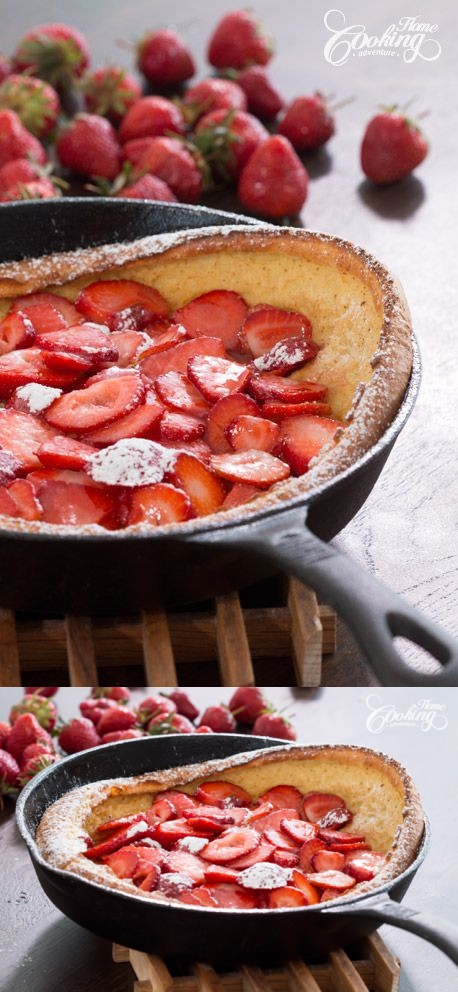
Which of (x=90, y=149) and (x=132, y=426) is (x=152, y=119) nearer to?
(x=90, y=149)

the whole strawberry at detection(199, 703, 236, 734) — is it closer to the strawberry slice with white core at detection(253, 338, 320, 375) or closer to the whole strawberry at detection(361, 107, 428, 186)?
the strawberry slice with white core at detection(253, 338, 320, 375)

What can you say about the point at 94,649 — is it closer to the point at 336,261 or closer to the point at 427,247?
the point at 336,261

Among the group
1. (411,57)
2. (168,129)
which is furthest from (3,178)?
(411,57)

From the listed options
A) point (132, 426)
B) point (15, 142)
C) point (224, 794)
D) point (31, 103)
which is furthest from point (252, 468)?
point (31, 103)

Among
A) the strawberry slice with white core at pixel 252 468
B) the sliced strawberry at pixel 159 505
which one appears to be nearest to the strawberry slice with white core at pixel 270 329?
the strawberry slice with white core at pixel 252 468

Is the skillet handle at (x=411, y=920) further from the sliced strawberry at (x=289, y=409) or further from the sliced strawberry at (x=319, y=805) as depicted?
the sliced strawberry at (x=289, y=409)
